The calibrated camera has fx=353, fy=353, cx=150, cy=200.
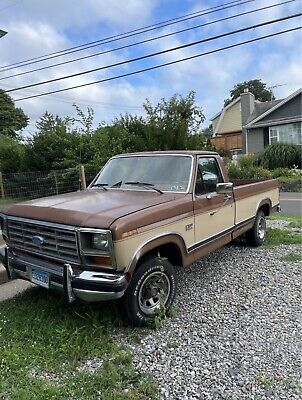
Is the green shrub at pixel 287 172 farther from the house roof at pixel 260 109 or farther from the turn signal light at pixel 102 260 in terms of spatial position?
the turn signal light at pixel 102 260

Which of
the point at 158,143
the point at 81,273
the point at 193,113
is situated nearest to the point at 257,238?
the point at 81,273

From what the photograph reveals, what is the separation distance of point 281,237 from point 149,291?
4.17 metres

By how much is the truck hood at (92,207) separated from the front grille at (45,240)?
0.32 feet

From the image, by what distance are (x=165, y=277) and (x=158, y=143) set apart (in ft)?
38.5

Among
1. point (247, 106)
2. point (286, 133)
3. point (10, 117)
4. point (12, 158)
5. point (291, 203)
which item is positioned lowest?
point (291, 203)

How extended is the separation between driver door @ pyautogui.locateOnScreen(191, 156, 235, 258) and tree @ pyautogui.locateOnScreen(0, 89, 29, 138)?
38203 millimetres

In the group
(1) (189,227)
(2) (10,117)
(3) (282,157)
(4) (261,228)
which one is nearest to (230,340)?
(1) (189,227)

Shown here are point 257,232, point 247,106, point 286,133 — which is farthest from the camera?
point 247,106

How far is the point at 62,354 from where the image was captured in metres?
3.07

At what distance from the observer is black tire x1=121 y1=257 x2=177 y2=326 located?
135 inches

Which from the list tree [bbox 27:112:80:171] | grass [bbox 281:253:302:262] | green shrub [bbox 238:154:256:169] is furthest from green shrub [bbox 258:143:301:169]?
grass [bbox 281:253:302:262]

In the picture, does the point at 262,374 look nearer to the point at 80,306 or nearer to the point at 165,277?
the point at 165,277

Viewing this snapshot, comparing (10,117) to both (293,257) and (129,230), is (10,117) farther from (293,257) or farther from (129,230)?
(129,230)

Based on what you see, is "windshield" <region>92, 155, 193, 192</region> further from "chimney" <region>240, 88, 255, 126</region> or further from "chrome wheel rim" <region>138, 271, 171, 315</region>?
"chimney" <region>240, 88, 255, 126</region>
